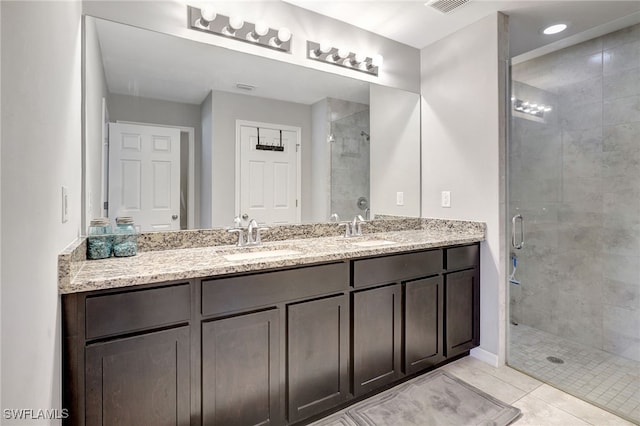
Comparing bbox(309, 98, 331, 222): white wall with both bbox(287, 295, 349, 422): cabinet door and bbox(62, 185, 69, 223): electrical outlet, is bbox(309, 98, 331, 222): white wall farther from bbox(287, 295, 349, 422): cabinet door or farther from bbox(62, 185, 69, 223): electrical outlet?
bbox(62, 185, 69, 223): electrical outlet

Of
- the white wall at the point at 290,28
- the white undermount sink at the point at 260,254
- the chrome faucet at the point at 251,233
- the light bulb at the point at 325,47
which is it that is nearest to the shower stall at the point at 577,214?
the white wall at the point at 290,28

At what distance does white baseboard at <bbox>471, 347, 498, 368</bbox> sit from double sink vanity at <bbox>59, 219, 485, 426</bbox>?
0.26 meters

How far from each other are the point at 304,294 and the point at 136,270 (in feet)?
2.45

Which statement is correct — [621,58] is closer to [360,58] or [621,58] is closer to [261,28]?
[360,58]

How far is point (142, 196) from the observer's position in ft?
5.99

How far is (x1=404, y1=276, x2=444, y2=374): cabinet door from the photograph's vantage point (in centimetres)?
208

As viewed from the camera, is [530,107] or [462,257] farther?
[530,107]

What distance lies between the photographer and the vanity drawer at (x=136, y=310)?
3.94 ft

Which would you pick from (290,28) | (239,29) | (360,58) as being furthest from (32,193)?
(360,58)

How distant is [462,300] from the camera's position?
2.38m

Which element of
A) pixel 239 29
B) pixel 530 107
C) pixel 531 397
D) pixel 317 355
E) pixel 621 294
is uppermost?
pixel 239 29

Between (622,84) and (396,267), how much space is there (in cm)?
216

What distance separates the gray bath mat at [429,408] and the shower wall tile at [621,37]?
2653mm

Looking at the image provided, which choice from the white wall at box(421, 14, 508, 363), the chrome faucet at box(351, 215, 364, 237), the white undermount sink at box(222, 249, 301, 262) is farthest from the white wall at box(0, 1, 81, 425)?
the white wall at box(421, 14, 508, 363)
